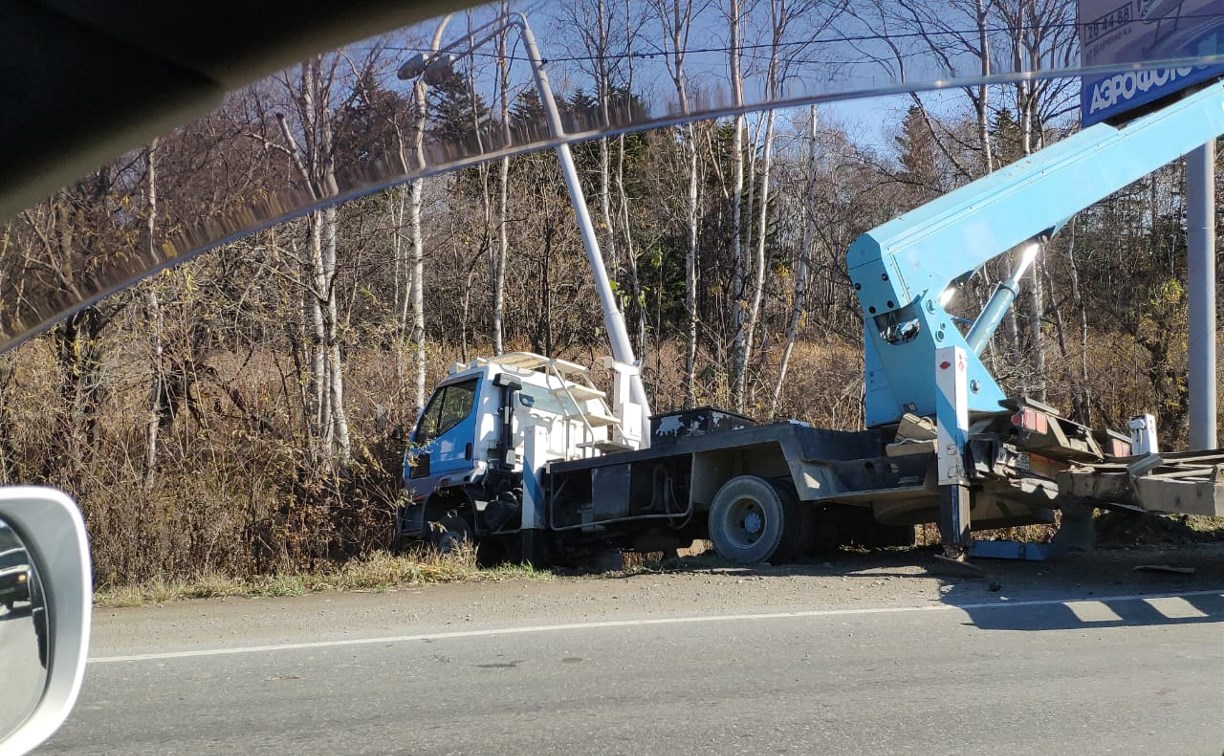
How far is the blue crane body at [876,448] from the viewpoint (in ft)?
33.8

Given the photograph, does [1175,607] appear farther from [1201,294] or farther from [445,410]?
[445,410]

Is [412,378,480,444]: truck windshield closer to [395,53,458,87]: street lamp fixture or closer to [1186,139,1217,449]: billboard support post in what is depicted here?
[1186,139,1217,449]: billboard support post

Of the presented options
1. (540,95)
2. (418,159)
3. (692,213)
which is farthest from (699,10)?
(692,213)

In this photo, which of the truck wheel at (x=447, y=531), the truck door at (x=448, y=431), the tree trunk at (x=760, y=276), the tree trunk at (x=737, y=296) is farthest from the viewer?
the tree trunk at (x=760, y=276)

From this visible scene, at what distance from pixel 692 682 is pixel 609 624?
6.58ft

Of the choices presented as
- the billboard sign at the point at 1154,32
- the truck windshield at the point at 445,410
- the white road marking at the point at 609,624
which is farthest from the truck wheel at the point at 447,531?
the billboard sign at the point at 1154,32

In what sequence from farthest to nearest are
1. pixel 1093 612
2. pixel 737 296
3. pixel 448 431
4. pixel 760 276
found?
pixel 760 276 < pixel 737 296 < pixel 448 431 < pixel 1093 612

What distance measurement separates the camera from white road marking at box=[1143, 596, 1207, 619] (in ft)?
26.3

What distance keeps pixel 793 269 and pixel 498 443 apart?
22.9m

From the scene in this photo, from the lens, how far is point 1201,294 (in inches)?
617

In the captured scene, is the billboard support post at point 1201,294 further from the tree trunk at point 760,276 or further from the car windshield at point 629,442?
the tree trunk at point 760,276

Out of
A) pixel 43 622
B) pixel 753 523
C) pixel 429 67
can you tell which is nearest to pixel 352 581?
pixel 753 523

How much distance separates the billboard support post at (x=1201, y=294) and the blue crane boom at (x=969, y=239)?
2.87 m

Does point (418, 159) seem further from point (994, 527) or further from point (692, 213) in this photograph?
point (692, 213)
